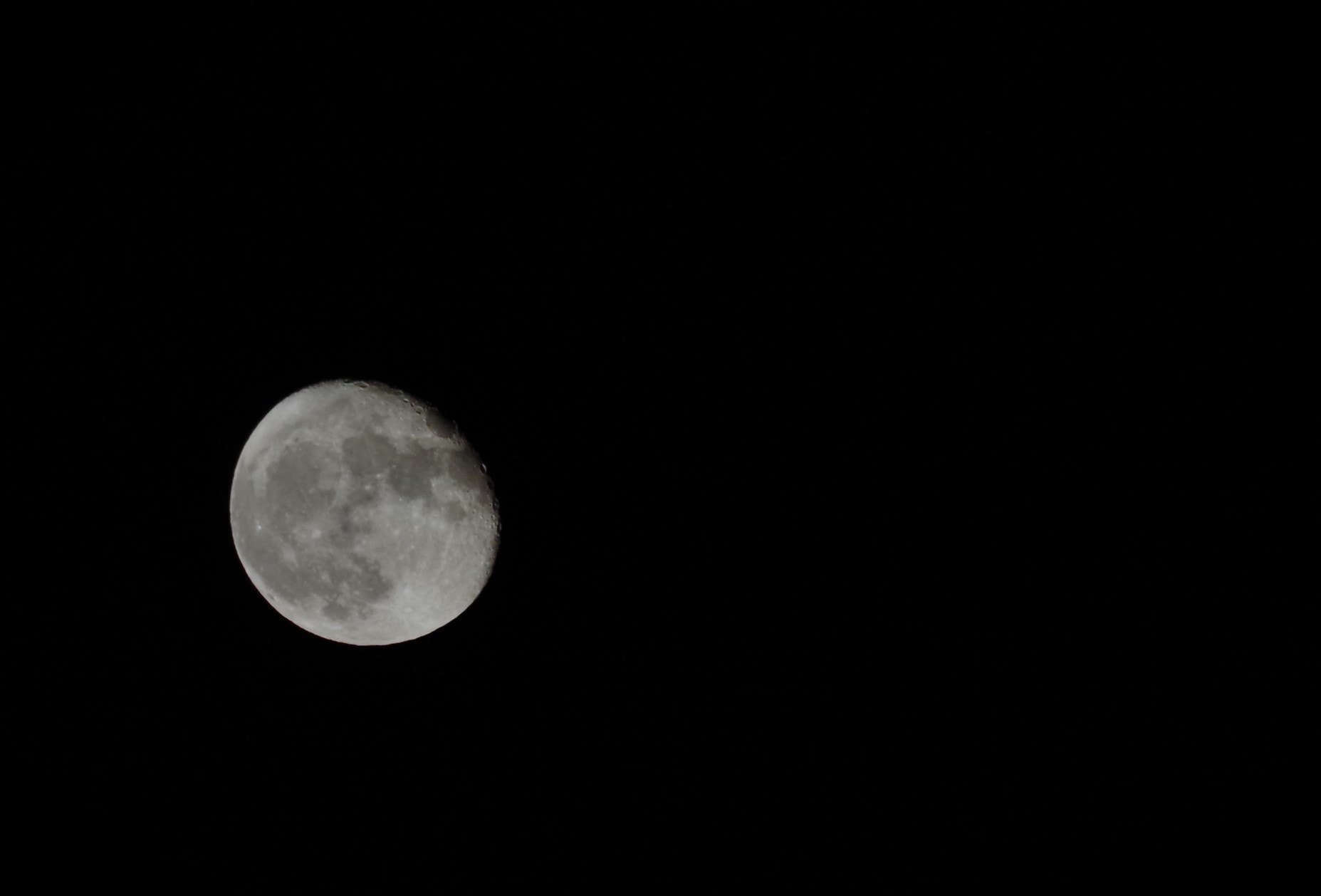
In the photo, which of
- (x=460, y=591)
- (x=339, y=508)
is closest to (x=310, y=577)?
(x=339, y=508)

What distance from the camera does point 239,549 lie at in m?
3.48

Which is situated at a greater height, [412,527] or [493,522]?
[493,522]

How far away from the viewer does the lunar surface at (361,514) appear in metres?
3.13

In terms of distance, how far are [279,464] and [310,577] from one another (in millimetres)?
542

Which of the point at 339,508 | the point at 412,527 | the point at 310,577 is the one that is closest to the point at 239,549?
the point at 310,577

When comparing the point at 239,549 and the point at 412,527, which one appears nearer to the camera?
the point at 412,527

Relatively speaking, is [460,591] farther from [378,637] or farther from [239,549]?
[239,549]

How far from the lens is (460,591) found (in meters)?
3.48

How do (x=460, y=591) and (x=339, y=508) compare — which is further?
(x=460, y=591)

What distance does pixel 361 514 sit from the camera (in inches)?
122

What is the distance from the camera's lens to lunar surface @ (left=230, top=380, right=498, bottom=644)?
10.3ft

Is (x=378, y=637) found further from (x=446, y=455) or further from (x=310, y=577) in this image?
(x=446, y=455)

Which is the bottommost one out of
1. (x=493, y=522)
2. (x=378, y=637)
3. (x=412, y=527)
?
(x=378, y=637)

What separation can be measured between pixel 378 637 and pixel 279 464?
95 centimetres
